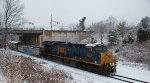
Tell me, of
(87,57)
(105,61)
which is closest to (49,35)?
(87,57)

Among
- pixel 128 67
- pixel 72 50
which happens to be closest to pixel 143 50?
pixel 128 67

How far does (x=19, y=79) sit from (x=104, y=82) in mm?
7485

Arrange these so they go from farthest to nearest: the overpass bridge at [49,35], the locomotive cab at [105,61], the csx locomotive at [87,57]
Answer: the overpass bridge at [49,35] < the csx locomotive at [87,57] < the locomotive cab at [105,61]

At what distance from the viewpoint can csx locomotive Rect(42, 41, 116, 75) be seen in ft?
69.1

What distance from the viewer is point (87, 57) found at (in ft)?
74.5

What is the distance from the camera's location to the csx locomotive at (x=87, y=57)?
69.1 feet

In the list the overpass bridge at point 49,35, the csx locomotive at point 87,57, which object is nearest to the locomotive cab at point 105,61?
the csx locomotive at point 87,57

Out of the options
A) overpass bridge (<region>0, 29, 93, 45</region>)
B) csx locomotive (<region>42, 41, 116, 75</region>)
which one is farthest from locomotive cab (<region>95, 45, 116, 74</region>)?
overpass bridge (<region>0, 29, 93, 45</region>)

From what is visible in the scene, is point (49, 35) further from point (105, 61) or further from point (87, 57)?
point (105, 61)

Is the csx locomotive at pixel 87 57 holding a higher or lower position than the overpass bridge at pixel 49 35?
lower

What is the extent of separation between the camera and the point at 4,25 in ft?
127

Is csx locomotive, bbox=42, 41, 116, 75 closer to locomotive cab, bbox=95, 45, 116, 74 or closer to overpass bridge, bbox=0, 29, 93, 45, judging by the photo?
locomotive cab, bbox=95, 45, 116, 74

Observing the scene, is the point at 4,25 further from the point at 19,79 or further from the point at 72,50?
the point at 19,79

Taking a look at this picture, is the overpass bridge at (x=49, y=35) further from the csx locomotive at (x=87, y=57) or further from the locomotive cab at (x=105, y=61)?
the locomotive cab at (x=105, y=61)
